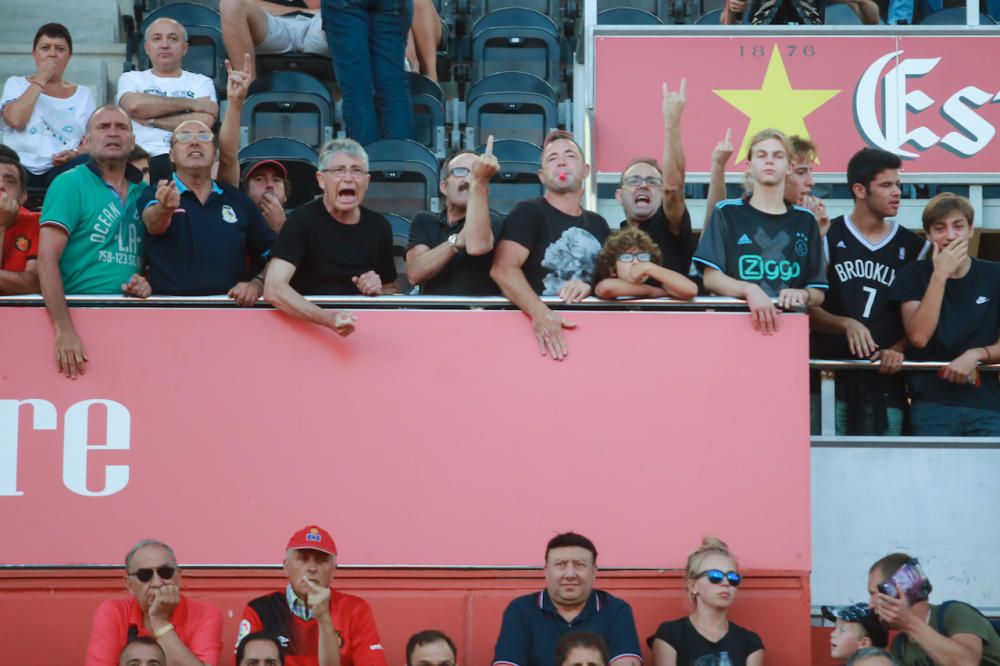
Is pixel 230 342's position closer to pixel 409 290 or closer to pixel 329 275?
pixel 329 275

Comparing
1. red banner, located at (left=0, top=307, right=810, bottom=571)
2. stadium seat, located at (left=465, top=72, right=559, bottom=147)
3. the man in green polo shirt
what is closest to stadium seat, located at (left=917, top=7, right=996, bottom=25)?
stadium seat, located at (left=465, top=72, right=559, bottom=147)

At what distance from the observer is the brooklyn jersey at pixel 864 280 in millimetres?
7551

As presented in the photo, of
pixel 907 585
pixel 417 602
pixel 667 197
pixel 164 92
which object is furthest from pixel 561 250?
pixel 164 92

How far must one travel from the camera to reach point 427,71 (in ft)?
36.7

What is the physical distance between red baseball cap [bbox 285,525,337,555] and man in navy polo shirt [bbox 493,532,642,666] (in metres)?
0.77

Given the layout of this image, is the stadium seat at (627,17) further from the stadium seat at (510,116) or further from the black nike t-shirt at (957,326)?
the black nike t-shirt at (957,326)

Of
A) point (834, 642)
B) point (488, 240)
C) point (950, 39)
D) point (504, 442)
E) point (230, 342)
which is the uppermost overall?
point (950, 39)

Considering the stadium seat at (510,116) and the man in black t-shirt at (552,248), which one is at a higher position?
the stadium seat at (510,116)

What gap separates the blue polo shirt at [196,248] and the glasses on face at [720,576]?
247 centimetres

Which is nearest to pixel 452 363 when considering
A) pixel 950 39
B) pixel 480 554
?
pixel 480 554

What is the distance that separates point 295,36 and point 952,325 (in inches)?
210

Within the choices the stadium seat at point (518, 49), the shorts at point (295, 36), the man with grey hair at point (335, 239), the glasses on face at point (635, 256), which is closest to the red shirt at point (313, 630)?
the man with grey hair at point (335, 239)

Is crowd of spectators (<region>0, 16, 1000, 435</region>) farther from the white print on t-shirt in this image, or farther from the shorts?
the shorts

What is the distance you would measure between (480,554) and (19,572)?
1962mm
